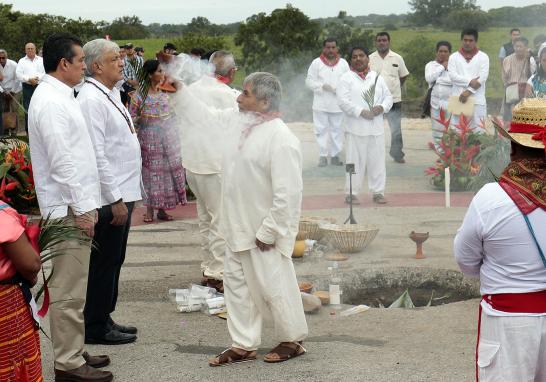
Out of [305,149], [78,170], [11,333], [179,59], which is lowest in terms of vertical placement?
[305,149]

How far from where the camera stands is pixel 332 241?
26.7ft

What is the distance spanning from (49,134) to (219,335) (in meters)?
1.99

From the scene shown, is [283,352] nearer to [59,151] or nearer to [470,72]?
[59,151]

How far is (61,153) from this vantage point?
4.77 m

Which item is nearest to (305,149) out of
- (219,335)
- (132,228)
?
(132,228)

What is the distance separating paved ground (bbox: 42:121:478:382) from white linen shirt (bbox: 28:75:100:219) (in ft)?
3.78

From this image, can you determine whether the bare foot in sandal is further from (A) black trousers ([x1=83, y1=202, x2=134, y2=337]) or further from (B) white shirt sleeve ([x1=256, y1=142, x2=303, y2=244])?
(A) black trousers ([x1=83, y1=202, x2=134, y2=337])

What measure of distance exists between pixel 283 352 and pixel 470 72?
8491 millimetres

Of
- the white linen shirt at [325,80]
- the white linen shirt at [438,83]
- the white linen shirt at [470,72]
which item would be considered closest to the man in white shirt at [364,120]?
the white linen shirt at [470,72]

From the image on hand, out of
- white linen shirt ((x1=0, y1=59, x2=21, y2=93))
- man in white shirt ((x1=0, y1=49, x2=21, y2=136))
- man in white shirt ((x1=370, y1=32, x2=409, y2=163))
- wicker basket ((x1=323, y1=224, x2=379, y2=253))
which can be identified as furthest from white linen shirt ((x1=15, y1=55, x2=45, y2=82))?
wicker basket ((x1=323, y1=224, x2=379, y2=253))

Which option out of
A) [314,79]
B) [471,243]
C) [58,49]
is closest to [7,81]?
[314,79]

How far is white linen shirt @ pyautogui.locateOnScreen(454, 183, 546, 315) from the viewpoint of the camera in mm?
3475

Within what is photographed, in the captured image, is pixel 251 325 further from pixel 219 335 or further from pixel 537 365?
pixel 537 365

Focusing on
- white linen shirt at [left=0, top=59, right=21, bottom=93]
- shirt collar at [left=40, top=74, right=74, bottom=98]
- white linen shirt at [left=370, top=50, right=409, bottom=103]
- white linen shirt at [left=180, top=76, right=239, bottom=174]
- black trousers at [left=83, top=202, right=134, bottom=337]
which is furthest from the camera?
white linen shirt at [left=0, top=59, right=21, bottom=93]
